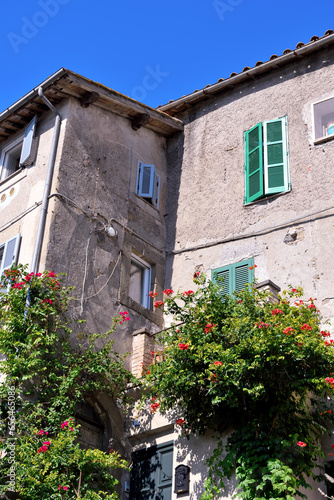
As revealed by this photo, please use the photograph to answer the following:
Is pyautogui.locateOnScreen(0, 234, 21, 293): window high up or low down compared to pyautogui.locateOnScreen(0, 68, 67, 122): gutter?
down

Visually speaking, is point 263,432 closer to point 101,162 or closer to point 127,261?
point 127,261

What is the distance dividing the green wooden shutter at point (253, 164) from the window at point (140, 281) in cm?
235

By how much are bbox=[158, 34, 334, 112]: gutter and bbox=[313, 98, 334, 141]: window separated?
117cm

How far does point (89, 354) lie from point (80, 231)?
7.70ft

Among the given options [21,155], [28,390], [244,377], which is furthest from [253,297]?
[21,155]

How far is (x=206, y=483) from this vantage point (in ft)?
29.2

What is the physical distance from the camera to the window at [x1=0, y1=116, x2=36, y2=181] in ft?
41.4

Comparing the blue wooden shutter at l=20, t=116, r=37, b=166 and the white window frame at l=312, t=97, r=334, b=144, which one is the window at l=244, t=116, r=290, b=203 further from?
the blue wooden shutter at l=20, t=116, r=37, b=166

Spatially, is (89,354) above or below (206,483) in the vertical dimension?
above

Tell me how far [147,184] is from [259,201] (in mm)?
2394

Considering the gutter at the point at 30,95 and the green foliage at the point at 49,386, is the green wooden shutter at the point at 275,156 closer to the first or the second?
the green foliage at the point at 49,386

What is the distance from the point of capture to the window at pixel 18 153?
12.6 m

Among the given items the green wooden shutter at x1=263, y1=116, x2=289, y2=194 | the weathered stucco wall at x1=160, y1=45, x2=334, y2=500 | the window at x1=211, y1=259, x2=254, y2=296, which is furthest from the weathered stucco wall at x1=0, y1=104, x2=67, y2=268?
the green wooden shutter at x1=263, y1=116, x2=289, y2=194

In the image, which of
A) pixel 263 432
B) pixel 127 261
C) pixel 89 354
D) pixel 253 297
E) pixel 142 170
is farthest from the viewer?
pixel 142 170
